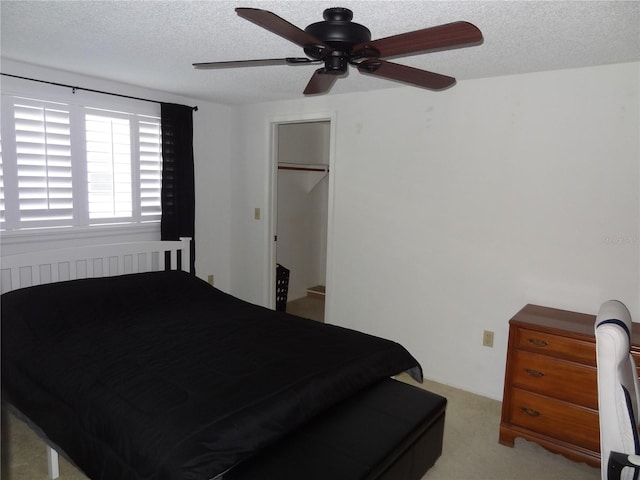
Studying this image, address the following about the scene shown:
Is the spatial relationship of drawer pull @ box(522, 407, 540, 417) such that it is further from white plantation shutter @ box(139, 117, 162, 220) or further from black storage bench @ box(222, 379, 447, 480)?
white plantation shutter @ box(139, 117, 162, 220)

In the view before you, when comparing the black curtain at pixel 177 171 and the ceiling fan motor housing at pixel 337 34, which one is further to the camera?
the black curtain at pixel 177 171

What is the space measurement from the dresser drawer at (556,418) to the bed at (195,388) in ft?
1.98

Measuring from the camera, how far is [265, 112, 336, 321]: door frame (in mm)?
3824

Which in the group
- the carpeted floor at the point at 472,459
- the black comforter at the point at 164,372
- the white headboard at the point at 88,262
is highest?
the white headboard at the point at 88,262

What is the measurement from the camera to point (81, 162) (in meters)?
3.31

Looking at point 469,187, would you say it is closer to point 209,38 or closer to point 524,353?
point 524,353

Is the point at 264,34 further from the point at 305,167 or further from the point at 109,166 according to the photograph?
the point at 305,167

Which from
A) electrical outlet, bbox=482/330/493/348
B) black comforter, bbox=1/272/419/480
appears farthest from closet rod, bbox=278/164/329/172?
electrical outlet, bbox=482/330/493/348

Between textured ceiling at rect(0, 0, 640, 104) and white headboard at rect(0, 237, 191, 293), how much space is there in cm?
128

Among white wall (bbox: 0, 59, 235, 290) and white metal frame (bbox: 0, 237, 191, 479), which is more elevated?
white wall (bbox: 0, 59, 235, 290)

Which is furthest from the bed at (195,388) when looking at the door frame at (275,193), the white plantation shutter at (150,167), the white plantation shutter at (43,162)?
the door frame at (275,193)

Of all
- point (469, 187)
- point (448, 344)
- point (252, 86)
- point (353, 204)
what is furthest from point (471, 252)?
point (252, 86)

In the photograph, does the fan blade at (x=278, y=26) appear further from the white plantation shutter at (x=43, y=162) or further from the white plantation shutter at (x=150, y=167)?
the white plantation shutter at (x=150, y=167)

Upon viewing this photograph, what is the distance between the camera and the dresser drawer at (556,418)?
2.39m
